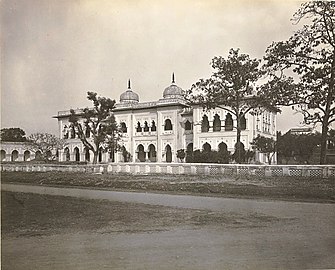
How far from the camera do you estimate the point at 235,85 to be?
9.95 ft

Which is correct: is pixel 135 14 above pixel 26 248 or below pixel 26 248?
above

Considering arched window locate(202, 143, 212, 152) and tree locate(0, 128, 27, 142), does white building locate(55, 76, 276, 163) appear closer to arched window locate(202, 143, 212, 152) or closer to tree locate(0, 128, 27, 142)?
arched window locate(202, 143, 212, 152)

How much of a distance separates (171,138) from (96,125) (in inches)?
22.1

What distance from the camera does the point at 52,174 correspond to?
294 centimetres

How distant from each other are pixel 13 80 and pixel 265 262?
204 centimetres

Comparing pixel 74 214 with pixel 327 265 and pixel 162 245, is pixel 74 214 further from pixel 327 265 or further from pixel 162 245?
pixel 327 265

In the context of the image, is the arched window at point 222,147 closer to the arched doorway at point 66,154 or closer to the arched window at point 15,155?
the arched doorway at point 66,154

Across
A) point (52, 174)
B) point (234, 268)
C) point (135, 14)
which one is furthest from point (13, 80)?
point (234, 268)

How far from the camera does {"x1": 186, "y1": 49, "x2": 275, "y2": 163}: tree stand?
303 cm

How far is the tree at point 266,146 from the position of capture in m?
3.01

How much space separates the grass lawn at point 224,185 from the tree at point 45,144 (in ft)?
0.47

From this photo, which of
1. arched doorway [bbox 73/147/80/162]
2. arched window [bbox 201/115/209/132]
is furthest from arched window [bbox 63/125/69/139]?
arched window [bbox 201/115/209/132]

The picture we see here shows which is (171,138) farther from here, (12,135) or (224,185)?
(12,135)

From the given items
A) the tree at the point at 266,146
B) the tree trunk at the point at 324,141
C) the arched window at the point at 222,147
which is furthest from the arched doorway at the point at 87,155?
the tree trunk at the point at 324,141
